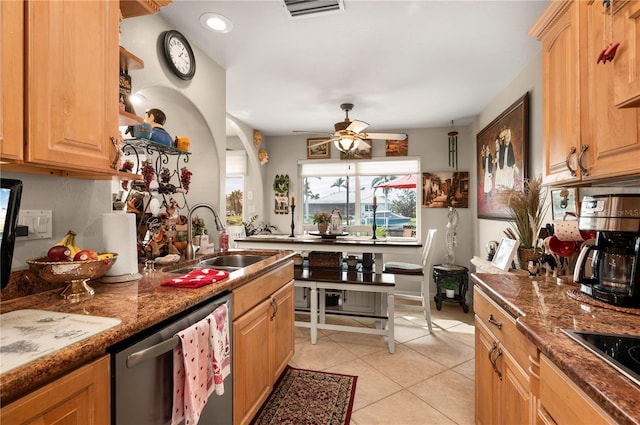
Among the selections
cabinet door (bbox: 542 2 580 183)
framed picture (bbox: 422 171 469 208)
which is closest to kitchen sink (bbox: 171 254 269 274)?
cabinet door (bbox: 542 2 580 183)

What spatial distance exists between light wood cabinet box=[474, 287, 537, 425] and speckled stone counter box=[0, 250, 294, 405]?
1276 millimetres

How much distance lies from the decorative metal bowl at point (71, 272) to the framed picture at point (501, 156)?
8.95 feet

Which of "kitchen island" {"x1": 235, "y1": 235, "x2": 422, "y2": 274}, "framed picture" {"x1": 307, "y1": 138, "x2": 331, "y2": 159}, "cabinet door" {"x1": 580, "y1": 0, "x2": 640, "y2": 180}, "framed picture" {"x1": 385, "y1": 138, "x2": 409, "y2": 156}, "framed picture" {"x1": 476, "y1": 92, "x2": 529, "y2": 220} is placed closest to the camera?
"cabinet door" {"x1": 580, "y1": 0, "x2": 640, "y2": 180}

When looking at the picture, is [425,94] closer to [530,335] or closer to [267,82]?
[267,82]

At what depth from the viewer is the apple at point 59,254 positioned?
120cm

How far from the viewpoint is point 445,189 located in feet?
15.2

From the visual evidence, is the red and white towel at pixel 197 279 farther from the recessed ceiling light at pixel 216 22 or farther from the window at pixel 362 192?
the window at pixel 362 192

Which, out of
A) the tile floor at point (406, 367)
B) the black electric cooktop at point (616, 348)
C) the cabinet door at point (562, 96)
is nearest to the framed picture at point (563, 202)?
the cabinet door at point (562, 96)

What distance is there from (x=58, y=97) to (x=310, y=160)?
4.21m

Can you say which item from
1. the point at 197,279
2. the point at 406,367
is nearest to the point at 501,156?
the point at 406,367

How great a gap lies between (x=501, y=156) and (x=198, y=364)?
3.45m

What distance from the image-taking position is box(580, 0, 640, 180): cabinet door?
3.61ft

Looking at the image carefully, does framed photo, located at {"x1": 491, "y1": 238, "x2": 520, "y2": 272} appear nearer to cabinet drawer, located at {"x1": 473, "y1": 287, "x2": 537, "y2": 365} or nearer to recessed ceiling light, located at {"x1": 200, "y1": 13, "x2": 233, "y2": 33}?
cabinet drawer, located at {"x1": 473, "y1": 287, "x2": 537, "y2": 365}

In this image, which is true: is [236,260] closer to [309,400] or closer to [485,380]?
[309,400]
